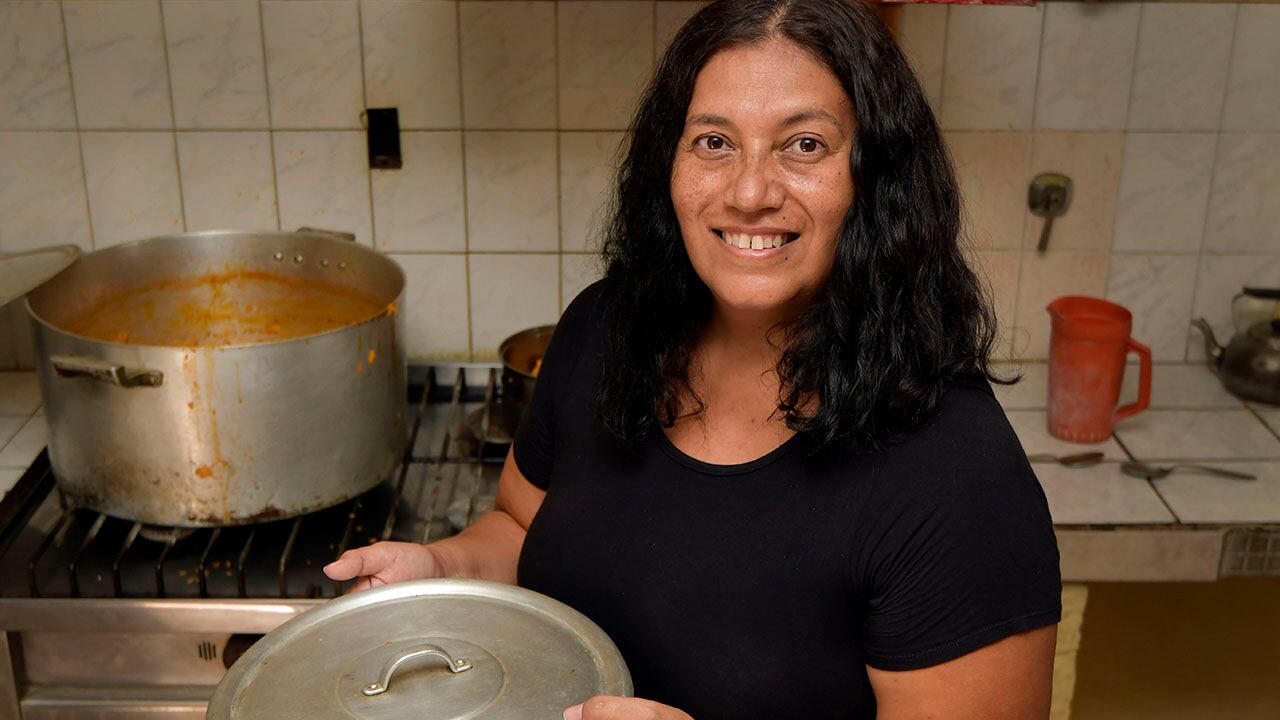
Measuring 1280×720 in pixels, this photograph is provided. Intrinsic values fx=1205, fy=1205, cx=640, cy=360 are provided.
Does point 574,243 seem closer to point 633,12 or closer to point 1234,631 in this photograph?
point 633,12

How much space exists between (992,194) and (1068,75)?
216 millimetres

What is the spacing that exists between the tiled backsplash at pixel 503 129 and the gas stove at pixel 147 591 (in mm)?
490

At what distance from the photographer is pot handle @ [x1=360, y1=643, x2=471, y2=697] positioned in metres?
0.88

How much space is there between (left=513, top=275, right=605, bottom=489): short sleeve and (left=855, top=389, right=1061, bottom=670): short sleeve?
1.27 ft

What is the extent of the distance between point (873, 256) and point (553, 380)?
40cm

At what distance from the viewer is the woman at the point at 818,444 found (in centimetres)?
93

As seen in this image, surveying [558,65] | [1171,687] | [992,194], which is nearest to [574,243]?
[558,65]

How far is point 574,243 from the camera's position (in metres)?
1.97

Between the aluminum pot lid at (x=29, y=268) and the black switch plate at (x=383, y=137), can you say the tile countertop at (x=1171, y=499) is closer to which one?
the black switch plate at (x=383, y=137)

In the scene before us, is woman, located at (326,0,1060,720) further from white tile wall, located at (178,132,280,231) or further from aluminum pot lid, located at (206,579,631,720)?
white tile wall, located at (178,132,280,231)

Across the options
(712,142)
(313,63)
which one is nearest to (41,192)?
(313,63)

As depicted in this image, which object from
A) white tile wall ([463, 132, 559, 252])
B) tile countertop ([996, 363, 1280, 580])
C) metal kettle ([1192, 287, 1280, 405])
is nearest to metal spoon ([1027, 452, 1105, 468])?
tile countertop ([996, 363, 1280, 580])

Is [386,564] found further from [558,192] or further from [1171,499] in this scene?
[1171,499]

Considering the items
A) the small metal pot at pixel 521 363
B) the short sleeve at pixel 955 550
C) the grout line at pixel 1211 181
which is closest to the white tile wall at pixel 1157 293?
the grout line at pixel 1211 181
